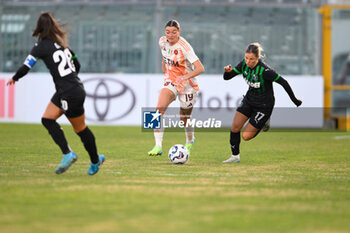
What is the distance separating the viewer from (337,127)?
22.1 metres

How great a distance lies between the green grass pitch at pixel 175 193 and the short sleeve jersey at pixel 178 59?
136 cm

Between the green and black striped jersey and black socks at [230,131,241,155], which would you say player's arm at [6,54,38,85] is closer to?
the green and black striped jersey

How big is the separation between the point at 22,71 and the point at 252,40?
15255mm

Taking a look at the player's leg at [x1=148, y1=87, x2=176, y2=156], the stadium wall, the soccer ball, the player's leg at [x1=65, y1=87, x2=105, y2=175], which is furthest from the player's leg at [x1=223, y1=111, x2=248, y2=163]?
the stadium wall

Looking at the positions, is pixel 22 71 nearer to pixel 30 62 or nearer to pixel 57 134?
pixel 30 62

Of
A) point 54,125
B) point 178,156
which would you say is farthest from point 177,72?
point 54,125

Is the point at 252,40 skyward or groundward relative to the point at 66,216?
skyward

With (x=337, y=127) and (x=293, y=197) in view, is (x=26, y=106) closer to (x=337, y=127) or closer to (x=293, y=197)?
(x=337, y=127)

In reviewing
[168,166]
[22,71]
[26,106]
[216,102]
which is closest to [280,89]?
[216,102]

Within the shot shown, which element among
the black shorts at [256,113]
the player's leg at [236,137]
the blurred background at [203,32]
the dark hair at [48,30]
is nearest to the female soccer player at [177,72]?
the black shorts at [256,113]

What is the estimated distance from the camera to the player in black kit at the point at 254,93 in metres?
10.2

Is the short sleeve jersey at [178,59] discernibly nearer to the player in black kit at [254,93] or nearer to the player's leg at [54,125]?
the player in black kit at [254,93]

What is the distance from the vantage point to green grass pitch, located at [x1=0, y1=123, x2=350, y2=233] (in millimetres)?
5375

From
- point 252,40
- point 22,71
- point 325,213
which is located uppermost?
point 252,40
